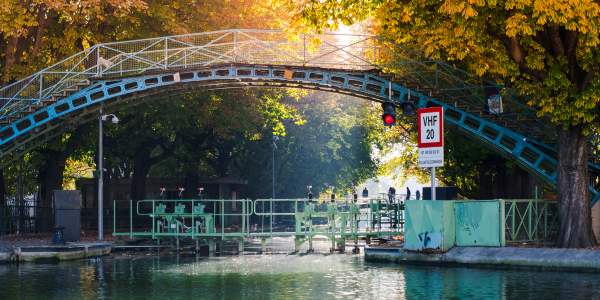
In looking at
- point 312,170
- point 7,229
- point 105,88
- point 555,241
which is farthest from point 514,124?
point 312,170

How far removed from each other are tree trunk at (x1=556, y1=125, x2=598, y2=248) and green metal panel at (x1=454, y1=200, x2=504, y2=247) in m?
2.26

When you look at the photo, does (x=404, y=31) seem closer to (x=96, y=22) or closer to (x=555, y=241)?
(x=555, y=241)

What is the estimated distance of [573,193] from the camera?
19.0m

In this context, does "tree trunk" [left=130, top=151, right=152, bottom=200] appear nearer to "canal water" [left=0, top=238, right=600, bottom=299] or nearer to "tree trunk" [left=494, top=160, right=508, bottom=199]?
"canal water" [left=0, top=238, right=600, bottom=299]

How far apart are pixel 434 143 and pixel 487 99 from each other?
8803 millimetres

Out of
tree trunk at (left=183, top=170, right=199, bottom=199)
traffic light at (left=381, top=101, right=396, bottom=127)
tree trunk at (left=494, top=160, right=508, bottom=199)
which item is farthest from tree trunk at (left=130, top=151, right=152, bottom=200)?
traffic light at (left=381, top=101, right=396, bottom=127)

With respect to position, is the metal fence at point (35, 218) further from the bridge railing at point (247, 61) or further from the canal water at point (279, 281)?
the canal water at point (279, 281)

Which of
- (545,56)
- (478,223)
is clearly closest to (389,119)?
(478,223)

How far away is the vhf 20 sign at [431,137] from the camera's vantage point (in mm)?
17609

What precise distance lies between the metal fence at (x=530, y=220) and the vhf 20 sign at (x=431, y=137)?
107 inches

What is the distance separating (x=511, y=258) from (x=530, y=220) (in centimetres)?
343

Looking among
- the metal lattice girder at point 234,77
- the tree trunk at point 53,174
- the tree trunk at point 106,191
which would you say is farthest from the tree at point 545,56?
the tree trunk at point 106,191

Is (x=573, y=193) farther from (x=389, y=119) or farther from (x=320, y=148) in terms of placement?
(x=320, y=148)

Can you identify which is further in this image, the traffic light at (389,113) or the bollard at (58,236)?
the bollard at (58,236)
